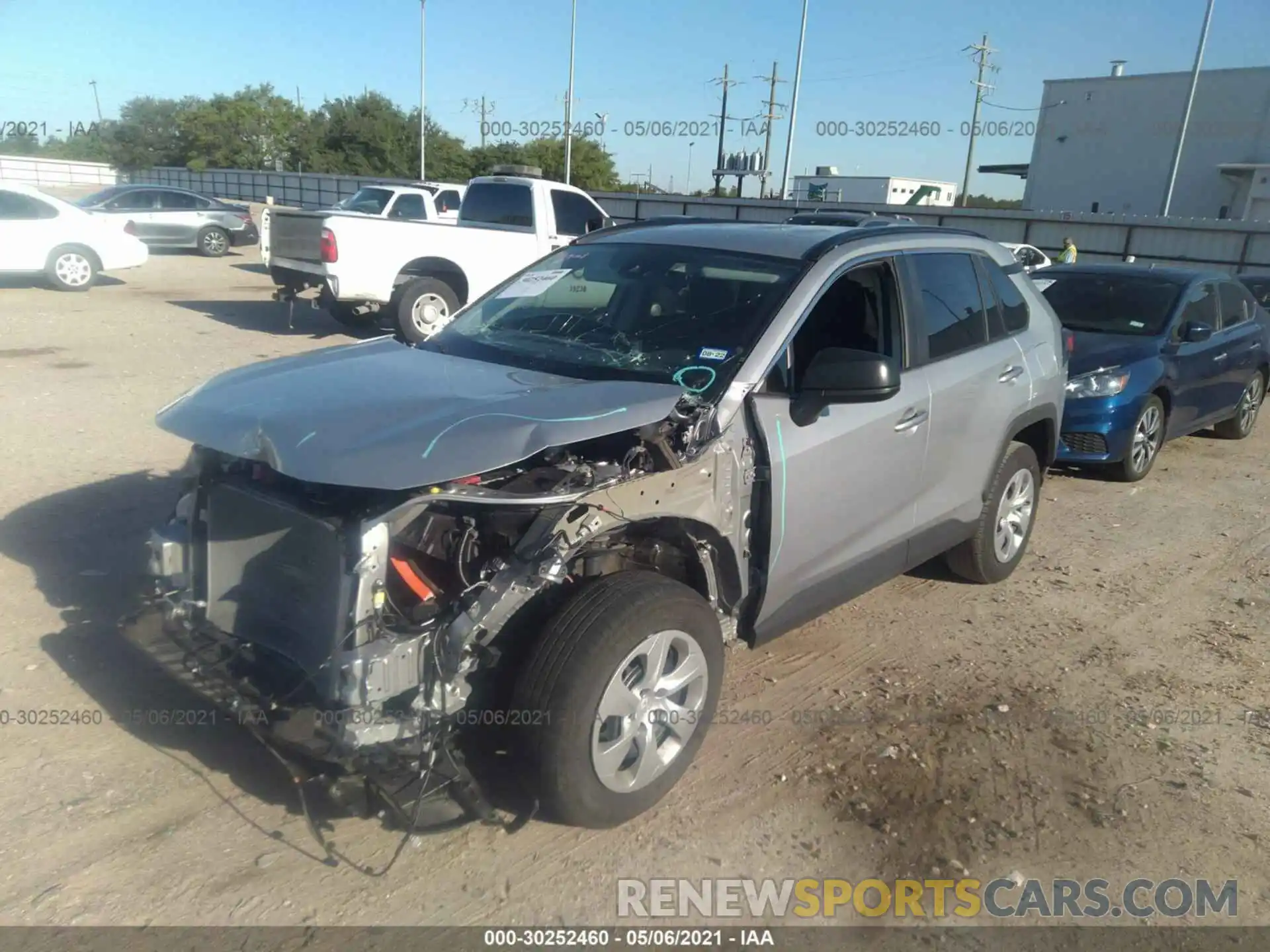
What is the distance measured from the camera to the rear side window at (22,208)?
15.1m

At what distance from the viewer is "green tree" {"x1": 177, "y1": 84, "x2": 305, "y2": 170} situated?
2574 inches

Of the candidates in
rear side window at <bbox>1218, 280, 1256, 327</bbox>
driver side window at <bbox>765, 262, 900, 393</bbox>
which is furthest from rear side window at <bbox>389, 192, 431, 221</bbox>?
driver side window at <bbox>765, 262, 900, 393</bbox>

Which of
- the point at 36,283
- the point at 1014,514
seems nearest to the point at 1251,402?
the point at 1014,514

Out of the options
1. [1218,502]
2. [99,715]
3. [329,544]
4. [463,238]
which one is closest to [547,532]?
[329,544]

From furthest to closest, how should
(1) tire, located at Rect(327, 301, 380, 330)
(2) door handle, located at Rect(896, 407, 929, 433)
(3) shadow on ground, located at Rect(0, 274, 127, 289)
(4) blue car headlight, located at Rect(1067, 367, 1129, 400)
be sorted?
(3) shadow on ground, located at Rect(0, 274, 127, 289) < (1) tire, located at Rect(327, 301, 380, 330) < (4) blue car headlight, located at Rect(1067, 367, 1129, 400) < (2) door handle, located at Rect(896, 407, 929, 433)

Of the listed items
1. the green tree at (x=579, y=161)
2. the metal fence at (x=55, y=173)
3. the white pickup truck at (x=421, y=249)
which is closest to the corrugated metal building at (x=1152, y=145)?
the green tree at (x=579, y=161)

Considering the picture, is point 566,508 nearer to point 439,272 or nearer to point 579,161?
point 439,272

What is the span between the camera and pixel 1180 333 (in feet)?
26.6

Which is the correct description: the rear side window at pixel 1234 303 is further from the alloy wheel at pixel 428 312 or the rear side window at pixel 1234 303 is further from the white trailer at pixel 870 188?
the white trailer at pixel 870 188

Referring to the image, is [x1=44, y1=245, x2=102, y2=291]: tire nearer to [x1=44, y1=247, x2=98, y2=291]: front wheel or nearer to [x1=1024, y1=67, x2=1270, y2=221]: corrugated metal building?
[x1=44, y1=247, x2=98, y2=291]: front wheel

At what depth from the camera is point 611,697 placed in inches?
119

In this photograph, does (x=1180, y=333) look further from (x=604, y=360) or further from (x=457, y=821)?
(x=457, y=821)

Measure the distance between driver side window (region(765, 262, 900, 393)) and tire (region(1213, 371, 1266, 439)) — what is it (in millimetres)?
7044

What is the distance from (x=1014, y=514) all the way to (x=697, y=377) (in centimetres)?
270
